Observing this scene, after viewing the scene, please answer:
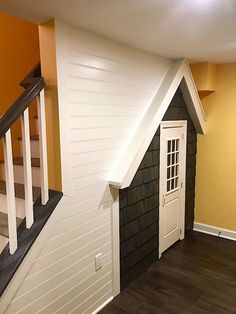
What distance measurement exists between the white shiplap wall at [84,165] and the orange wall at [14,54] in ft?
3.91

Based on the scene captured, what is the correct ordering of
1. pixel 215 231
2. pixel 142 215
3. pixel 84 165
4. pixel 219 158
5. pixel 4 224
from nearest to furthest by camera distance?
pixel 4 224, pixel 84 165, pixel 142 215, pixel 219 158, pixel 215 231

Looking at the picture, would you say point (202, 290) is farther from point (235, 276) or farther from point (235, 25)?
point (235, 25)

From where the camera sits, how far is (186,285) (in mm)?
2859

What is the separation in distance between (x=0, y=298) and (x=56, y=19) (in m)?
1.85

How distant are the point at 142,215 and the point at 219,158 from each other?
1.65 meters

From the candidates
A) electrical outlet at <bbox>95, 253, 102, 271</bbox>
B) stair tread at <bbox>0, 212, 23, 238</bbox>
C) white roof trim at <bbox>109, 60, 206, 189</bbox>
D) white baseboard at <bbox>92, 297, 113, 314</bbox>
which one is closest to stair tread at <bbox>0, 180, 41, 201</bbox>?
stair tread at <bbox>0, 212, 23, 238</bbox>

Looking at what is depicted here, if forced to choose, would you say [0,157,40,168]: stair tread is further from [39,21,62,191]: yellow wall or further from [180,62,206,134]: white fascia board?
[180,62,206,134]: white fascia board

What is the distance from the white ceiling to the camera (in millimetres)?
1598

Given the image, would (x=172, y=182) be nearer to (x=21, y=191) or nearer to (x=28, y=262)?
(x=21, y=191)

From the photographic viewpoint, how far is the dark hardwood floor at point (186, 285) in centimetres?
253

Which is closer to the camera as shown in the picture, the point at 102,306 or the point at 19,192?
the point at 19,192

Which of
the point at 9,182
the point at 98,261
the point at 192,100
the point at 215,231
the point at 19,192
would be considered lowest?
the point at 215,231

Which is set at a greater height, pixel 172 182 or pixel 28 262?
pixel 172 182

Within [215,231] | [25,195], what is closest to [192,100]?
[215,231]
